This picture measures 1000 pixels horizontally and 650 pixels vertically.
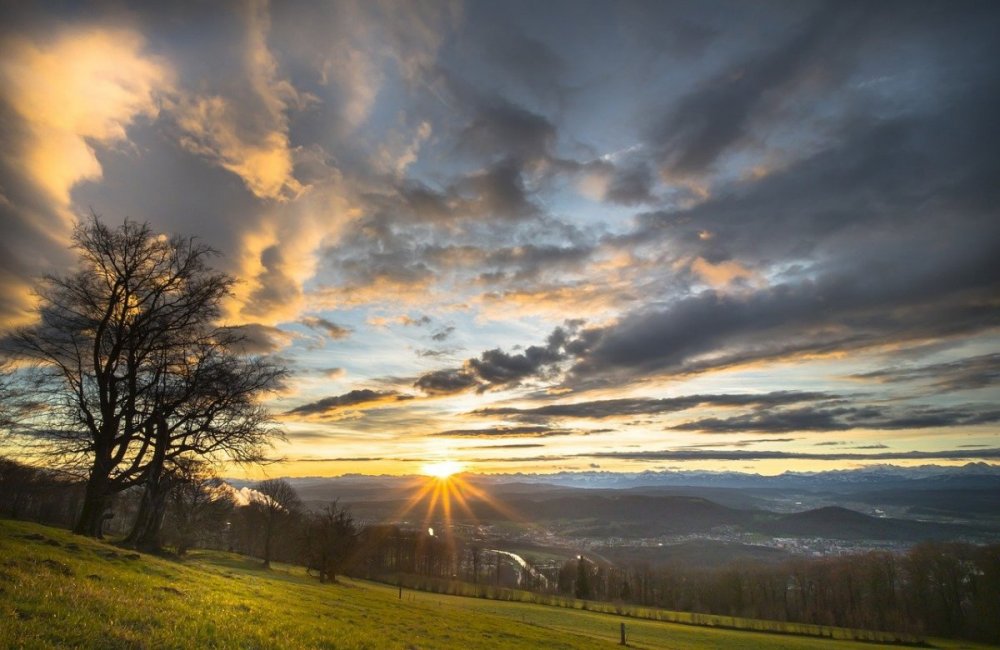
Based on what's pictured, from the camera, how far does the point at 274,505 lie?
295ft

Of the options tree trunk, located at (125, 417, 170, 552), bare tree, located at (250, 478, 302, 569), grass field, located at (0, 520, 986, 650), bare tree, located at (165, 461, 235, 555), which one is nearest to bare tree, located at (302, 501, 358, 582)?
bare tree, located at (250, 478, 302, 569)

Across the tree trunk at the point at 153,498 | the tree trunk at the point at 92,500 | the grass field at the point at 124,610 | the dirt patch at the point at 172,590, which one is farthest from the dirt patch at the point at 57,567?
the tree trunk at the point at 153,498

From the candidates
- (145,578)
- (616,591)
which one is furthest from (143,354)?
(616,591)

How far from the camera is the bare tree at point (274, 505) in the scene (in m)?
86.1

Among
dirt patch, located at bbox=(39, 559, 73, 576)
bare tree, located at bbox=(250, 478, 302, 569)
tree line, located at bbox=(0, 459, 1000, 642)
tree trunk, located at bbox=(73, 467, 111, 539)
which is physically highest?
tree trunk, located at bbox=(73, 467, 111, 539)

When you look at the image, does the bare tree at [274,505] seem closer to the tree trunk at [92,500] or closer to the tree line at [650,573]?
the tree line at [650,573]

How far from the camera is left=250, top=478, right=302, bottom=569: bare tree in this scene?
86.1 m

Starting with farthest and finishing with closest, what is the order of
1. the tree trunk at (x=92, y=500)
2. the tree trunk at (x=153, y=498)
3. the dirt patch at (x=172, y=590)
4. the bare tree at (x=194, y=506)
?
1. the bare tree at (x=194, y=506)
2. the tree trunk at (x=153, y=498)
3. the tree trunk at (x=92, y=500)
4. the dirt patch at (x=172, y=590)

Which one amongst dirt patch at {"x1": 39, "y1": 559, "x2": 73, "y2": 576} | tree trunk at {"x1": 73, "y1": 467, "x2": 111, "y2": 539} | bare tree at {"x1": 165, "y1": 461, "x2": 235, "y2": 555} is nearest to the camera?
dirt patch at {"x1": 39, "y1": 559, "x2": 73, "y2": 576}

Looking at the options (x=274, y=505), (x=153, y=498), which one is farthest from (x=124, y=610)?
(x=274, y=505)

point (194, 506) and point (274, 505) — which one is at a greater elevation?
point (194, 506)

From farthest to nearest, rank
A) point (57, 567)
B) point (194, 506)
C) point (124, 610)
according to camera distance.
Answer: point (194, 506), point (57, 567), point (124, 610)

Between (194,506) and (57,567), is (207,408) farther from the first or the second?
(194,506)

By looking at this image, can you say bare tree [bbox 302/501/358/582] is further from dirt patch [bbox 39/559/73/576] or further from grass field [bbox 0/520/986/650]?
dirt patch [bbox 39/559/73/576]
